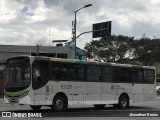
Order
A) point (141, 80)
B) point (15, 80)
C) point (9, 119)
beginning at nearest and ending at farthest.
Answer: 1. point (9, 119)
2. point (15, 80)
3. point (141, 80)

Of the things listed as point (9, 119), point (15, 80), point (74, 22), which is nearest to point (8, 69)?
point (15, 80)

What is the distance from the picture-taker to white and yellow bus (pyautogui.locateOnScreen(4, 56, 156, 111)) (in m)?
22.3

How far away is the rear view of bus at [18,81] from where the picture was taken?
72.0ft

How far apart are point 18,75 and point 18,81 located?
32cm

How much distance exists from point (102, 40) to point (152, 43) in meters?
A: 11.3

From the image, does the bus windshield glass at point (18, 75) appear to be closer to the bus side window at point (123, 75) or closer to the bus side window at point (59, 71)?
the bus side window at point (59, 71)

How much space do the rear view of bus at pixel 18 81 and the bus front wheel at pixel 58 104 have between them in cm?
188

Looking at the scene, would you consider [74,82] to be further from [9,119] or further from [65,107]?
[9,119]

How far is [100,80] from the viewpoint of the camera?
88.2 feet

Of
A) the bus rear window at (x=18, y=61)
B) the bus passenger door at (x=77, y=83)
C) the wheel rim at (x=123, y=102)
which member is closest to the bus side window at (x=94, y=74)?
the bus passenger door at (x=77, y=83)

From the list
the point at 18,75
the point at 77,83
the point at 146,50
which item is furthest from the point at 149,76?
the point at 146,50

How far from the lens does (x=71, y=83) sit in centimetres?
2459

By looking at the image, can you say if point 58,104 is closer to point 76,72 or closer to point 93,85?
point 76,72

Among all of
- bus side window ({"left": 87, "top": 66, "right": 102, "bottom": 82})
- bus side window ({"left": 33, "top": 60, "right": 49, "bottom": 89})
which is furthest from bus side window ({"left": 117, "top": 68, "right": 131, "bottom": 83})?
bus side window ({"left": 33, "top": 60, "right": 49, "bottom": 89})
